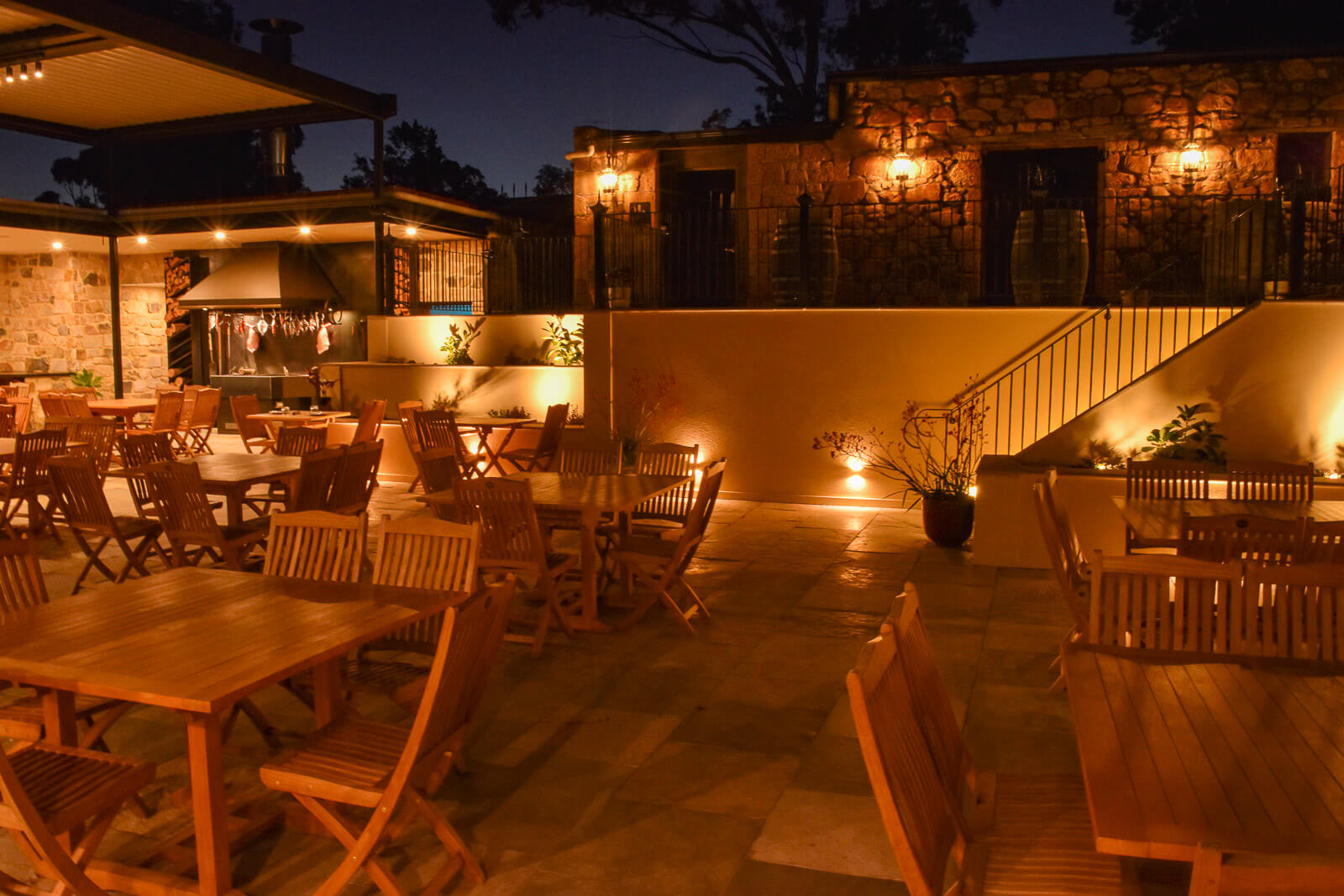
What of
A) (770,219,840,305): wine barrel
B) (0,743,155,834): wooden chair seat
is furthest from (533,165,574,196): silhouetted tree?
(0,743,155,834): wooden chair seat

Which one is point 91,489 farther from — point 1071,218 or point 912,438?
point 1071,218

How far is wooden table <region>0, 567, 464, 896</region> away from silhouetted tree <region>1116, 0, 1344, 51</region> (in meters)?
13.7

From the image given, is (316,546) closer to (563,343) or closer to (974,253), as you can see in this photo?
(563,343)

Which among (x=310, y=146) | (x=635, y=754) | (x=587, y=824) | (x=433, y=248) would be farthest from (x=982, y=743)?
(x=310, y=146)

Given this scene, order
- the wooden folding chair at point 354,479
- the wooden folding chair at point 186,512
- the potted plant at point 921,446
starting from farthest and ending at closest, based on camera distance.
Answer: the potted plant at point 921,446 → the wooden folding chair at point 354,479 → the wooden folding chair at point 186,512

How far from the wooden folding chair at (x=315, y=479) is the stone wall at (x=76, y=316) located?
1194 centimetres

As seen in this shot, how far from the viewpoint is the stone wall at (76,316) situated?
16.5m

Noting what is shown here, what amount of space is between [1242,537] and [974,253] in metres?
Result: 7.60

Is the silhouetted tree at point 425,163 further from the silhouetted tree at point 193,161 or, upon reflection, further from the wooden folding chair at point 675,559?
the wooden folding chair at point 675,559

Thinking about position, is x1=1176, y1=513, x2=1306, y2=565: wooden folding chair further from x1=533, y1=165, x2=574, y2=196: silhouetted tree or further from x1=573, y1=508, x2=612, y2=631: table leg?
x1=533, y1=165, x2=574, y2=196: silhouetted tree

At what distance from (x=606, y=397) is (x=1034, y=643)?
5.74 meters

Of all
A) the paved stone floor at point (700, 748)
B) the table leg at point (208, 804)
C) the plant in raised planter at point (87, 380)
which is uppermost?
the plant in raised planter at point (87, 380)

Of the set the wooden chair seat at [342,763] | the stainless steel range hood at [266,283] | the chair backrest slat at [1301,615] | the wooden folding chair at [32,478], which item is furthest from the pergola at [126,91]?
the chair backrest slat at [1301,615]

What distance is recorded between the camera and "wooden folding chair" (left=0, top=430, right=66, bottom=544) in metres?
7.25
